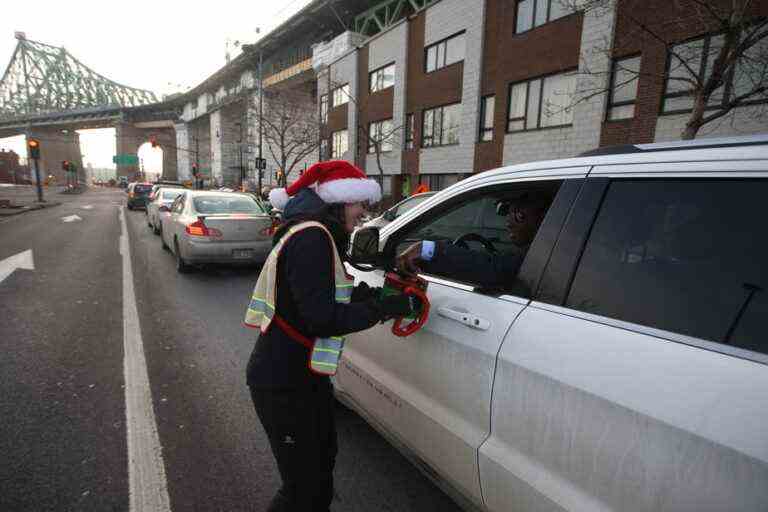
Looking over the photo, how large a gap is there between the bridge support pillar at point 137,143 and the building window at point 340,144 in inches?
3023

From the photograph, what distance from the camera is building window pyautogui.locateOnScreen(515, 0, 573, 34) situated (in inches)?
599

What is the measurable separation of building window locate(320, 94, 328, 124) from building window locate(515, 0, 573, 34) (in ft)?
64.6

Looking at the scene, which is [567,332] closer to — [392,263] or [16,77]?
[392,263]

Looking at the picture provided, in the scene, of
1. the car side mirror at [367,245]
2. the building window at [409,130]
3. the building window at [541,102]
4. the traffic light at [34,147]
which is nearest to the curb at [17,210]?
the traffic light at [34,147]

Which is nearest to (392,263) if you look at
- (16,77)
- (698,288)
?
(698,288)

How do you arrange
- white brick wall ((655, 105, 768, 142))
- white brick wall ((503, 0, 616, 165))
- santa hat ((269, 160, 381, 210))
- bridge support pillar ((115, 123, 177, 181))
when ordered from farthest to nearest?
bridge support pillar ((115, 123, 177, 181)), white brick wall ((503, 0, 616, 165)), white brick wall ((655, 105, 768, 142)), santa hat ((269, 160, 381, 210))

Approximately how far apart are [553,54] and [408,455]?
54.8 feet

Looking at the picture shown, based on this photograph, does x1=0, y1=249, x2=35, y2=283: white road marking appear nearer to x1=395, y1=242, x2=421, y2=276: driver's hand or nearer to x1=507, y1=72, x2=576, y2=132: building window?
x1=395, y1=242, x2=421, y2=276: driver's hand

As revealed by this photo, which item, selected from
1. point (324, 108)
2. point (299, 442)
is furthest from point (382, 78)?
point (299, 442)

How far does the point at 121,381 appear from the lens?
144 inches

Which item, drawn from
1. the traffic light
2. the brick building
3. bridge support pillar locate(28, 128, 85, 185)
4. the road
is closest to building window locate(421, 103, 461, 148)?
the brick building

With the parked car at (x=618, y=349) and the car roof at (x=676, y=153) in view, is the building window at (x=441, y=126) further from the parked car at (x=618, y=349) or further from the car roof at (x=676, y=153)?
the parked car at (x=618, y=349)

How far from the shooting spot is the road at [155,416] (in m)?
2.39

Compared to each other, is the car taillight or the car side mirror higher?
the car side mirror
